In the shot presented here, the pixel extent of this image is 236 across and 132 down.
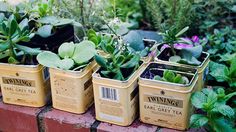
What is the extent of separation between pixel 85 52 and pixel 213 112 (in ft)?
1.19

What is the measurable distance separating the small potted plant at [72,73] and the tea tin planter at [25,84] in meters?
0.05

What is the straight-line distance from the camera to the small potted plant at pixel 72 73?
104cm

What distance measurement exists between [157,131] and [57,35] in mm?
419

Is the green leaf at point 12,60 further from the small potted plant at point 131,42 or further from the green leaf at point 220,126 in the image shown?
the green leaf at point 220,126

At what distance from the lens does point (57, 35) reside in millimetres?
1198

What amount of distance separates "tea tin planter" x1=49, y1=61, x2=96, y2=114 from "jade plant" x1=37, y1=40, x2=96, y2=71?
18 mm

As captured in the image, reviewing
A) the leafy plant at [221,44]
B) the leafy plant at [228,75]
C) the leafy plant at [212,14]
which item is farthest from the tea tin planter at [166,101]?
the leafy plant at [212,14]

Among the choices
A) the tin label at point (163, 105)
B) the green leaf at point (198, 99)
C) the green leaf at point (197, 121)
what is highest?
the green leaf at point (198, 99)

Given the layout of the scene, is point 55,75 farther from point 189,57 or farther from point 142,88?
point 189,57

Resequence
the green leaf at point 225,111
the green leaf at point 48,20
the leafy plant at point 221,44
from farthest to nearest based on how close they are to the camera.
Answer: the leafy plant at point 221,44 → the green leaf at point 48,20 → the green leaf at point 225,111

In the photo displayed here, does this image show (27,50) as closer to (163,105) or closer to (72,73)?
(72,73)

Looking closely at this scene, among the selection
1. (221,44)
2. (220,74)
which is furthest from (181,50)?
(221,44)

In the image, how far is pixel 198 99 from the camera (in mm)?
985

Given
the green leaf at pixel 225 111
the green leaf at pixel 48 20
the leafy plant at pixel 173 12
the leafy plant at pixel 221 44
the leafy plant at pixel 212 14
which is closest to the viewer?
the green leaf at pixel 225 111
